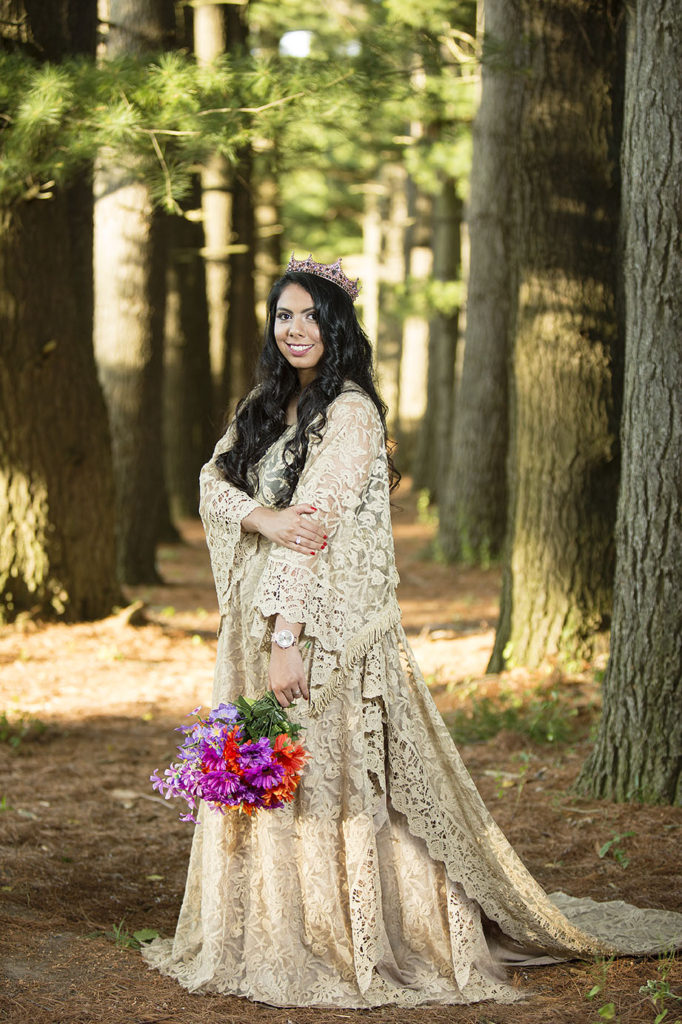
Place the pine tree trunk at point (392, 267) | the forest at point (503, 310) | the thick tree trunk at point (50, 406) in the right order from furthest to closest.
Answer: the pine tree trunk at point (392, 267), the thick tree trunk at point (50, 406), the forest at point (503, 310)

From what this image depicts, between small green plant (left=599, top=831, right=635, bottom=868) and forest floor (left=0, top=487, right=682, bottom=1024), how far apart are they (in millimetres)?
12

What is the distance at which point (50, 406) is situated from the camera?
26.6ft

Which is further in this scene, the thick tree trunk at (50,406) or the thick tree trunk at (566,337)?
the thick tree trunk at (50,406)

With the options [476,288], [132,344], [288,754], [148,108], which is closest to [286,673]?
[288,754]

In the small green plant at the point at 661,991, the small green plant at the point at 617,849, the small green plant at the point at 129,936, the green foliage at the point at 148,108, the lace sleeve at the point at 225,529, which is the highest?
the green foliage at the point at 148,108

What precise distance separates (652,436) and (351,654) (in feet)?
6.00

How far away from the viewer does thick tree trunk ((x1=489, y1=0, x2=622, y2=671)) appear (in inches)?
264

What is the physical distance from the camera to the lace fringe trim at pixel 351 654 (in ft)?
11.5

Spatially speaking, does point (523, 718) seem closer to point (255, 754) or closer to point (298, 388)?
point (298, 388)

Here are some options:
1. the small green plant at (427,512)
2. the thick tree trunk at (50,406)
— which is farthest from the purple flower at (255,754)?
the small green plant at (427,512)

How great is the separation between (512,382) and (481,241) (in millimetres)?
5139

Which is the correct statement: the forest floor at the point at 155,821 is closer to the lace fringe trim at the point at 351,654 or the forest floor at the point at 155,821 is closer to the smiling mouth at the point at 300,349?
the lace fringe trim at the point at 351,654

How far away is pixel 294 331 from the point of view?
11.8ft

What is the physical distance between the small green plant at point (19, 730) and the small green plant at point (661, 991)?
144 inches
